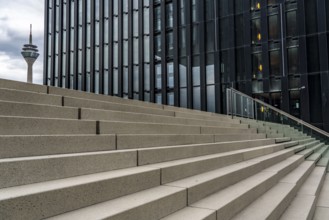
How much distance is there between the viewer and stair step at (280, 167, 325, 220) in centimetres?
452

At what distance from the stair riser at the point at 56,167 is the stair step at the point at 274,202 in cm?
161

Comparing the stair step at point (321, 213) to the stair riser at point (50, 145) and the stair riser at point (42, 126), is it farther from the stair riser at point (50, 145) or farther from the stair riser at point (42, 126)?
the stair riser at point (42, 126)

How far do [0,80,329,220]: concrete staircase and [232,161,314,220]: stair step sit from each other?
0.04ft

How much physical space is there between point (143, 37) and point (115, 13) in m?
4.56

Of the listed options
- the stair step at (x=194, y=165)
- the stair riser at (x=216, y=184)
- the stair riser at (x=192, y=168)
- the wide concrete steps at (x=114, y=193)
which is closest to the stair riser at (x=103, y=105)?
the stair step at (x=194, y=165)

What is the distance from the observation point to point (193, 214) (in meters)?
3.11

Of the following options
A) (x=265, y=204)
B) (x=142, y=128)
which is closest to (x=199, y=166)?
(x=265, y=204)

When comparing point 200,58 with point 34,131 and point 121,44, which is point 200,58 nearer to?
point 121,44

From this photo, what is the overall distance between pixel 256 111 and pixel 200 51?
1142cm

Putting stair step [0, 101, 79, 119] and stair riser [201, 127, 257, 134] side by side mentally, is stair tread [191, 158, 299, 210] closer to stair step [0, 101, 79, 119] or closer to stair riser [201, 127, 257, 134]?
stair riser [201, 127, 257, 134]

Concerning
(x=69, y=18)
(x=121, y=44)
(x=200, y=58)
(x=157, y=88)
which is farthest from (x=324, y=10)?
(x=69, y=18)

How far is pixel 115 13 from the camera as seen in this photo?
95.9ft

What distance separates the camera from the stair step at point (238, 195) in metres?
3.44

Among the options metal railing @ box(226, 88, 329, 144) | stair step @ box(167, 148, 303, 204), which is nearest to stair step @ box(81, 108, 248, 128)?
stair step @ box(167, 148, 303, 204)
